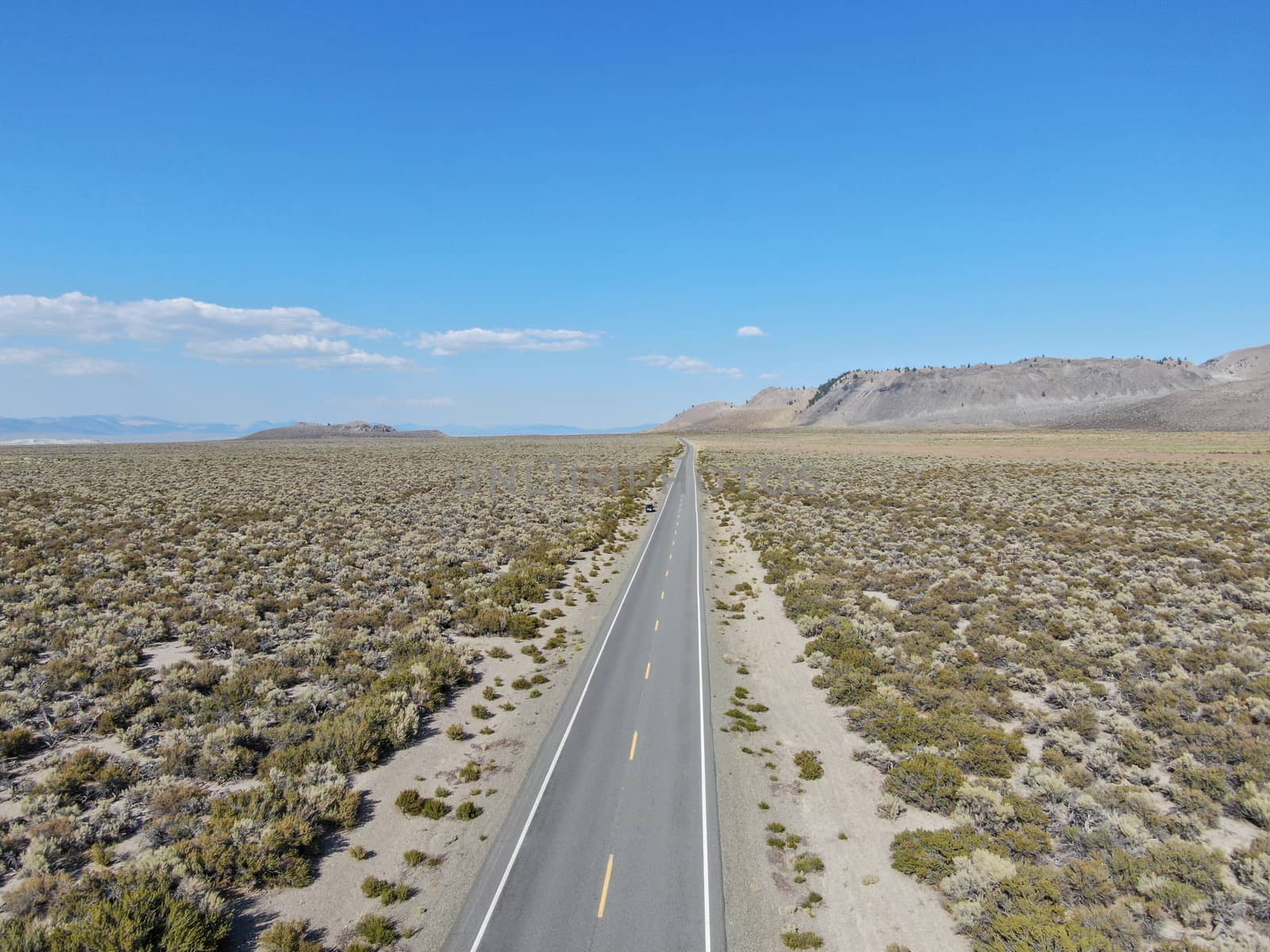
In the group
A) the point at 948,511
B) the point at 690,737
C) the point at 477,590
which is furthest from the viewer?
the point at 948,511

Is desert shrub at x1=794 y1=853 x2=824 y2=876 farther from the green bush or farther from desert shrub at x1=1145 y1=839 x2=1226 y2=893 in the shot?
the green bush

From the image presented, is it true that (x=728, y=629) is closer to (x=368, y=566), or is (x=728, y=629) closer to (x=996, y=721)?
(x=996, y=721)

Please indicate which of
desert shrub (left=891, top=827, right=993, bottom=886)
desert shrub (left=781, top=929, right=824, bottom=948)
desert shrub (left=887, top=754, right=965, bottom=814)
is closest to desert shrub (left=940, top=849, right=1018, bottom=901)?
desert shrub (left=891, top=827, right=993, bottom=886)

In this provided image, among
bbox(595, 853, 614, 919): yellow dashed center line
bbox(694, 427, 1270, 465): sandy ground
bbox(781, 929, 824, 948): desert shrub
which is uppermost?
bbox(694, 427, 1270, 465): sandy ground

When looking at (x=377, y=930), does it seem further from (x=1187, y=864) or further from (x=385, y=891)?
(x=1187, y=864)

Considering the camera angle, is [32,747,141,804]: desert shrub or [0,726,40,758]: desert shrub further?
[0,726,40,758]: desert shrub

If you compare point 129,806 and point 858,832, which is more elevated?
point 129,806

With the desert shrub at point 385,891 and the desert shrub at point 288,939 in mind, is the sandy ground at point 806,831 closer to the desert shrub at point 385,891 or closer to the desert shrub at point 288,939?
the desert shrub at point 385,891

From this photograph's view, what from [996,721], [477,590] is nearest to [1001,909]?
[996,721]
